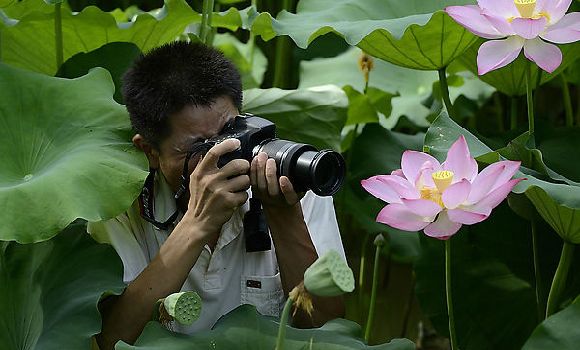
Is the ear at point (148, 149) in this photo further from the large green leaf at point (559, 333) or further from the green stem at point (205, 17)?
the large green leaf at point (559, 333)

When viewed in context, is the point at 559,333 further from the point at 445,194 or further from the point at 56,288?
the point at 56,288

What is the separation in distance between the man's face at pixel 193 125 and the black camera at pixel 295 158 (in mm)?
29

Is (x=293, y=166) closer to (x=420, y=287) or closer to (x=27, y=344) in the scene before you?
(x=27, y=344)

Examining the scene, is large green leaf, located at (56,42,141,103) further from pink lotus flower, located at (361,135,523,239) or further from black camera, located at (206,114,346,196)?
pink lotus flower, located at (361,135,523,239)

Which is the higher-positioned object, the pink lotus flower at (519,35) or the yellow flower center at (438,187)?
the pink lotus flower at (519,35)

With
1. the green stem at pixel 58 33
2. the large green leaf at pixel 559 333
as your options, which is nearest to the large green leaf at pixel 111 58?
the green stem at pixel 58 33

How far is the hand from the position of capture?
1.48 metres

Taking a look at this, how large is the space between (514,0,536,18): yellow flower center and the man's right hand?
1.28ft

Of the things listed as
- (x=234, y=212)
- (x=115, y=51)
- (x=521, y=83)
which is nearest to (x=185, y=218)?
(x=234, y=212)

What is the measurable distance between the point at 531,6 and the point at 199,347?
589mm

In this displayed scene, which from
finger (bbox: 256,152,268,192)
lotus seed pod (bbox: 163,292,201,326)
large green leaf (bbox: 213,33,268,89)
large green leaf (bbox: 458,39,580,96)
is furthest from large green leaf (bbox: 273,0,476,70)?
large green leaf (bbox: 213,33,268,89)

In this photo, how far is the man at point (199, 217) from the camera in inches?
59.4

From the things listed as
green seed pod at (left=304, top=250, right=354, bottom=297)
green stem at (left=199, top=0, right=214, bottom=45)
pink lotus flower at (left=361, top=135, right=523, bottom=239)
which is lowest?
green seed pod at (left=304, top=250, right=354, bottom=297)

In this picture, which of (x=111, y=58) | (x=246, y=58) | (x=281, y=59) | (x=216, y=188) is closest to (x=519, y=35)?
(x=216, y=188)
